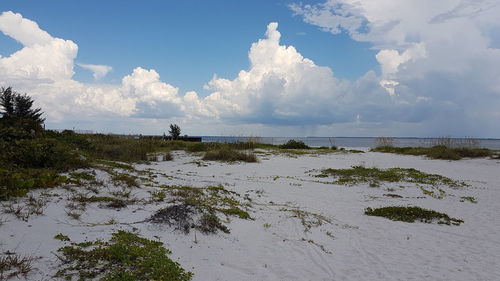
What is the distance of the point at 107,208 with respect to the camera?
5961mm

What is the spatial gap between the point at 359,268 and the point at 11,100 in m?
28.0

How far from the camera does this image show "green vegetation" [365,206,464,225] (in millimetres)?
7891

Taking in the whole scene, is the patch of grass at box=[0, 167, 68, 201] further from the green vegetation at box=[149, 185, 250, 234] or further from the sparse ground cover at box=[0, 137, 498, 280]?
the green vegetation at box=[149, 185, 250, 234]

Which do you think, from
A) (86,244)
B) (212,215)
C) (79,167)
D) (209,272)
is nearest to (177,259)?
(209,272)

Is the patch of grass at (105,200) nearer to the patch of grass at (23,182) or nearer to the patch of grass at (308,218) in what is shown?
the patch of grass at (23,182)

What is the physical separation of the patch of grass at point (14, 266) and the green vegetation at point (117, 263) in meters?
0.31

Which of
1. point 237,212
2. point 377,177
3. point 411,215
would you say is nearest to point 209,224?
point 237,212

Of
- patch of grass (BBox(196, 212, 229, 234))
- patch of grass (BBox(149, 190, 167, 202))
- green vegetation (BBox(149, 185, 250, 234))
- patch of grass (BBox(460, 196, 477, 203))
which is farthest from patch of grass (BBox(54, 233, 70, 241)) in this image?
patch of grass (BBox(460, 196, 477, 203))

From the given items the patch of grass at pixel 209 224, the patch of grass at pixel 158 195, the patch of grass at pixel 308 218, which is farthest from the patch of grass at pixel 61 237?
the patch of grass at pixel 308 218

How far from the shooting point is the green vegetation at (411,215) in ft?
25.9

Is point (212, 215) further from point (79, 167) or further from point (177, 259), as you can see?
point (79, 167)

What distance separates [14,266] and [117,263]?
1024 mm

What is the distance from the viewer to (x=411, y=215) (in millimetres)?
8133

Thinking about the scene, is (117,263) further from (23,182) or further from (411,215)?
(411,215)
